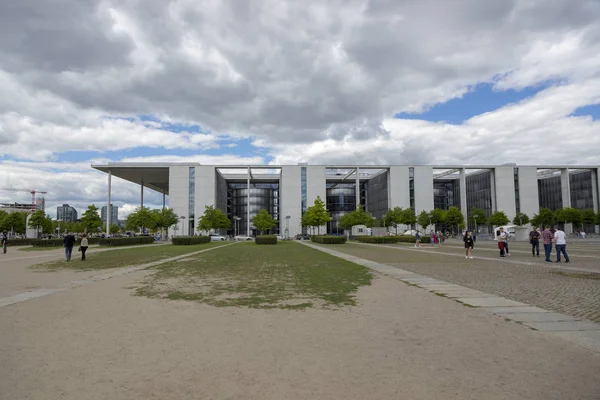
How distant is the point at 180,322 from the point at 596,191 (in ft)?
375

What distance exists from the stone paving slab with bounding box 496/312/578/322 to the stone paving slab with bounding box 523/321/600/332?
245 mm

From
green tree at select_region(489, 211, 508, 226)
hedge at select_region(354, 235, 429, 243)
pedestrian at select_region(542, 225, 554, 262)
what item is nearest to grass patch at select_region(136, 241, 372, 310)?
pedestrian at select_region(542, 225, 554, 262)

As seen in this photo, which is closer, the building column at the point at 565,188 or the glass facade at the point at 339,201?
the building column at the point at 565,188

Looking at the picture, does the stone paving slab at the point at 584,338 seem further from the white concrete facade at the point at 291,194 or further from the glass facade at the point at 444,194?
the glass facade at the point at 444,194

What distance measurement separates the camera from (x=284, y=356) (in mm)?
5523

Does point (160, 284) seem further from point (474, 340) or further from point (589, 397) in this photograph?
point (589, 397)

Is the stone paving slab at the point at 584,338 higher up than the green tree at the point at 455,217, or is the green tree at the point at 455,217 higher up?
the green tree at the point at 455,217

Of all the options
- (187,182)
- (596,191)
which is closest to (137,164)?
(187,182)

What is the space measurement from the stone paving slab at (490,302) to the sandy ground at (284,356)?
695mm

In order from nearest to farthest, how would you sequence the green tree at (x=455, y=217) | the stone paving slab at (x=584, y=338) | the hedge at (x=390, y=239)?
the stone paving slab at (x=584, y=338)
the hedge at (x=390, y=239)
the green tree at (x=455, y=217)

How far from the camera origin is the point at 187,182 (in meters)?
93.8

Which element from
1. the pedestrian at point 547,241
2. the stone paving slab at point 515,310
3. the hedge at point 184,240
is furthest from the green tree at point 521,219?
the stone paving slab at point 515,310

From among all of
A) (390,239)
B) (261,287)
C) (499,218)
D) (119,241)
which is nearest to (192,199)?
(119,241)

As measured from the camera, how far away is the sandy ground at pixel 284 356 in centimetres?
437
